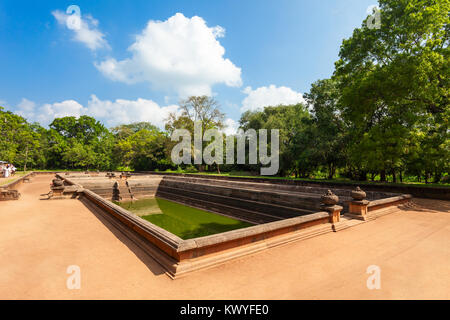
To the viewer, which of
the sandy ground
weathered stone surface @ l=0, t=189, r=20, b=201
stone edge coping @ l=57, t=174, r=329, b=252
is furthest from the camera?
weathered stone surface @ l=0, t=189, r=20, b=201

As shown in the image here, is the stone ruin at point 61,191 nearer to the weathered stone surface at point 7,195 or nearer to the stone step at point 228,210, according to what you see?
the weathered stone surface at point 7,195

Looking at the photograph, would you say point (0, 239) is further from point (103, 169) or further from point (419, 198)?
point (103, 169)

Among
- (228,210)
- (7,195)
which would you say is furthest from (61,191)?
(228,210)

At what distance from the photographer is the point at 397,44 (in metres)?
12.0

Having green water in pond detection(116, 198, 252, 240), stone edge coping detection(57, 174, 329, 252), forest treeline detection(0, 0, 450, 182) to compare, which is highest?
forest treeline detection(0, 0, 450, 182)

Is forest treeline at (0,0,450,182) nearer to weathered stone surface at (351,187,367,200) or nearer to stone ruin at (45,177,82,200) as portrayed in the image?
weathered stone surface at (351,187,367,200)

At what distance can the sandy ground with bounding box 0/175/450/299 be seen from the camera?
301cm

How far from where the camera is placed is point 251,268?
372cm

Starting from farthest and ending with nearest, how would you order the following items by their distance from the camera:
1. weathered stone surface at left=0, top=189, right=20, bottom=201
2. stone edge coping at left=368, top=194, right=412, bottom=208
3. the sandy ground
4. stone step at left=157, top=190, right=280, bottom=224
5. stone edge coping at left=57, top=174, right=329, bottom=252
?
stone step at left=157, top=190, right=280, bottom=224
weathered stone surface at left=0, top=189, right=20, bottom=201
stone edge coping at left=368, top=194, right=412, bottom=208
stone edge coping at left=57, top=174, right=329, bottom=252
the sandy ground

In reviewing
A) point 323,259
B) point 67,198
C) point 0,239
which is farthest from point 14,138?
point 323,259

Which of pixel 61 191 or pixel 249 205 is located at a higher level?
pixel 61 191

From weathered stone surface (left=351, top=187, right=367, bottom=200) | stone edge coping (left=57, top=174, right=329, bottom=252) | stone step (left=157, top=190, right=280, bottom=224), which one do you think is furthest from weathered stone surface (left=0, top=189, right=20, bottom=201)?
weathered stone surface (left=351, top=187, right=367, bottom=200)

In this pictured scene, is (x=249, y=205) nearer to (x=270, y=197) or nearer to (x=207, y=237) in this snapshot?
(x=270, y=197)
